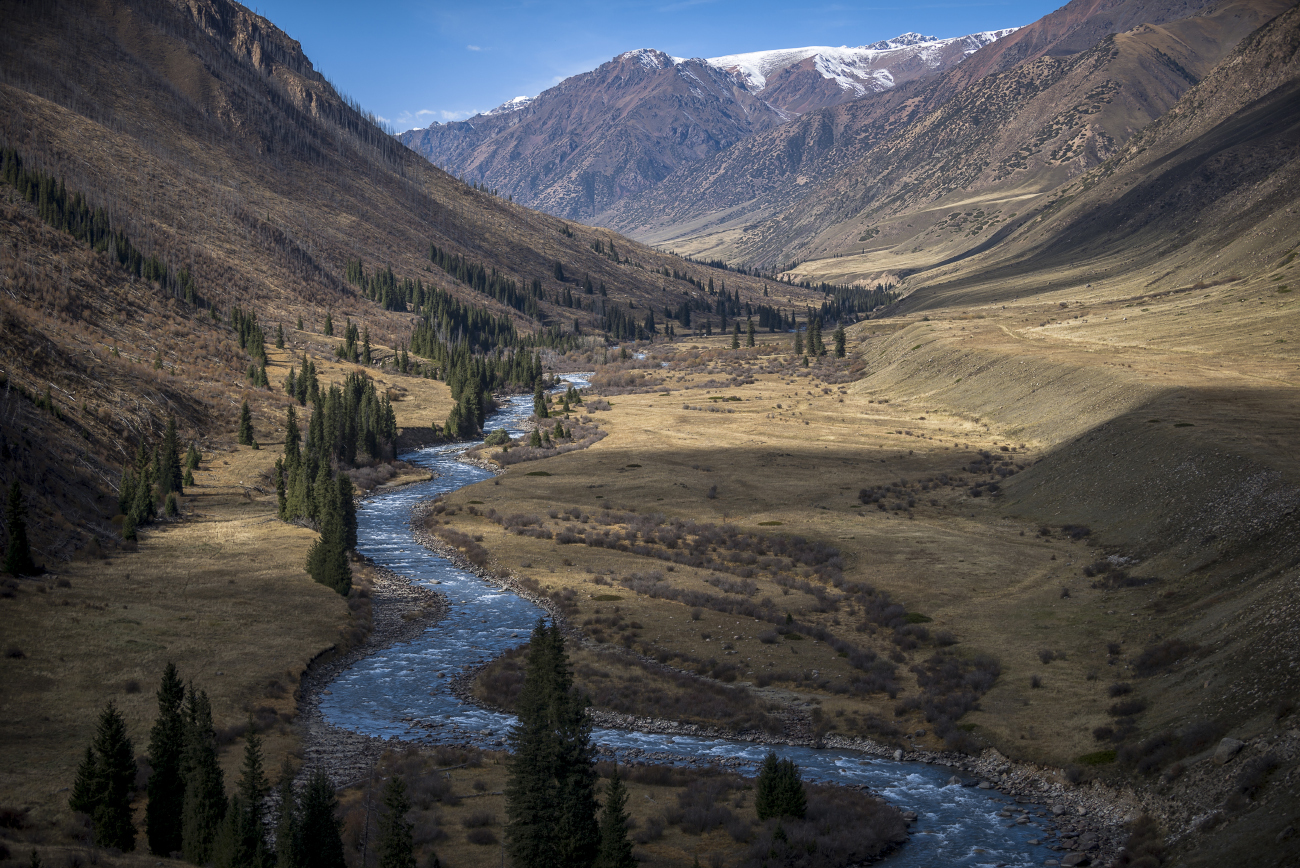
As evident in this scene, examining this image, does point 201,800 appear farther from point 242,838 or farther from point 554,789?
point 554,789

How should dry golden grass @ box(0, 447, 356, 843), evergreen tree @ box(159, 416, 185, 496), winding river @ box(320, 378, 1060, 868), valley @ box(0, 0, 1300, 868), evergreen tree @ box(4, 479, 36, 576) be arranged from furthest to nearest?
evergreen tree @ box(159, 416, 185, 496) < evergreen tree @ box(4, 479, 36, 576) < dry golden grass @ box(0, 447, 356, 843) < valley @ box(0, 0, 1300, 868) < winding river @ box(320, 378, 1060, 868)

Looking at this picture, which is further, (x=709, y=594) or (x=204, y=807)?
(x=709, y=594)

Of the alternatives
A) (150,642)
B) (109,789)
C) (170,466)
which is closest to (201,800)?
(109,789)

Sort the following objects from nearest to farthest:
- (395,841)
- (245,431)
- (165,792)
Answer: (395,841) < (165,792) < (245,431)

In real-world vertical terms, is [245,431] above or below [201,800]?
above

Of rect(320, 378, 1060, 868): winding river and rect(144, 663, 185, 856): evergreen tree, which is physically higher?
rect(144, 663, 185, 856): evergreen tree

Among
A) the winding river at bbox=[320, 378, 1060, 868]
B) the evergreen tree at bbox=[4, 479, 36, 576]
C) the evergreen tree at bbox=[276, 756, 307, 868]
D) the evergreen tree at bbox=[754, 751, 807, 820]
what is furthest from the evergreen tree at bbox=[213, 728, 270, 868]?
the evergreen tree at bbox=[4, 479, 36, 576]

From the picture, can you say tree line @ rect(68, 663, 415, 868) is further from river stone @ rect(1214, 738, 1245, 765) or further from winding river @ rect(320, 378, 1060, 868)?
river stone @ rect(1214, 738, 1245, 765)

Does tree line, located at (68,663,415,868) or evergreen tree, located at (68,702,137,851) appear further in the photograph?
evergreen tree, located at (68,702,137,851)
